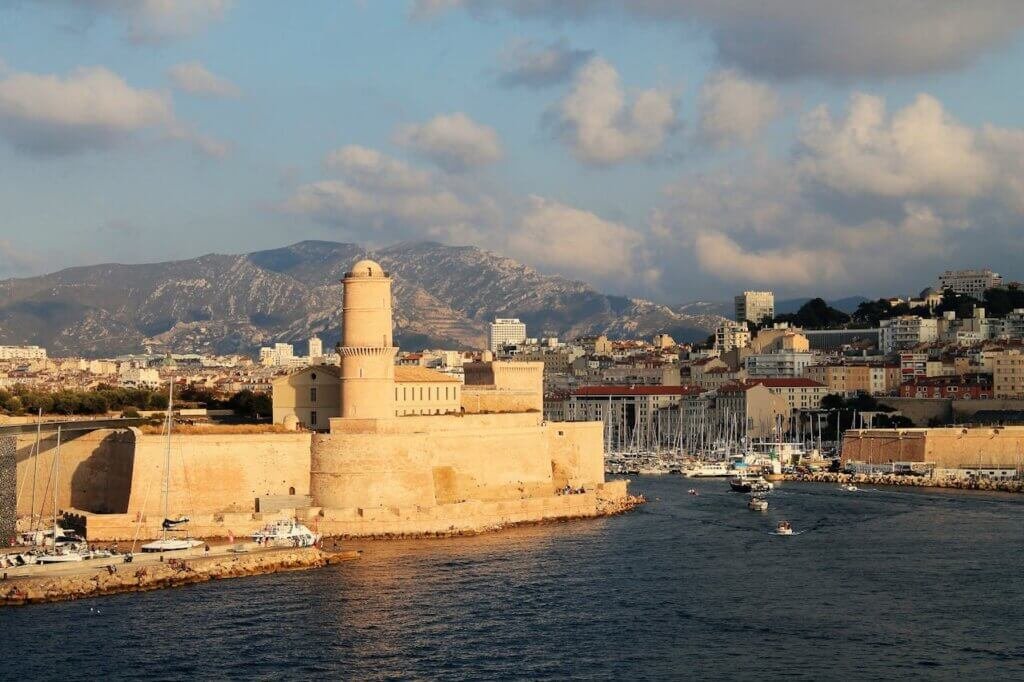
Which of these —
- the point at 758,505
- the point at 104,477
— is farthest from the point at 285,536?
the point at 758,505

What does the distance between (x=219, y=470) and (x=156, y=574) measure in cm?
735

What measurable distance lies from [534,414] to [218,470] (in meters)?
11.3

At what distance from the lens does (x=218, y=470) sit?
123ft

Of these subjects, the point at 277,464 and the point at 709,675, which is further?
the point at 277,464

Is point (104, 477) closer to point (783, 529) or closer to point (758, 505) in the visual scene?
point (783, 529)

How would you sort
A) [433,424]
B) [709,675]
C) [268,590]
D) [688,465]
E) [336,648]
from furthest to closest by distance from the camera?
[688,465], [433,424], [268,590], [336,648], [709,675]

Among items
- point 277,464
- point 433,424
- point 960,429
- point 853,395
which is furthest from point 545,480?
point 853,395

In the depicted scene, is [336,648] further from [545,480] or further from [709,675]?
[545,480]

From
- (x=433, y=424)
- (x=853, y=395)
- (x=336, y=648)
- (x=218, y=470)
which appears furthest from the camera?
(x=853, y=395)

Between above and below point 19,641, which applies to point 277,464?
above

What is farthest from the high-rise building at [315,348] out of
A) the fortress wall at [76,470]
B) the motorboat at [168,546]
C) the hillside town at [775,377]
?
the motorboat at [168,546]

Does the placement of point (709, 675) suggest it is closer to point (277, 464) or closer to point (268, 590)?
point (268, 590)

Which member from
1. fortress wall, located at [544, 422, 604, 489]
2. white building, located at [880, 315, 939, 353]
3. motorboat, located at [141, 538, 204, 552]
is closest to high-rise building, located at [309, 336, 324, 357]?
white building, located at [880, 315, 939, 353]

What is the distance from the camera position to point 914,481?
187 feet
